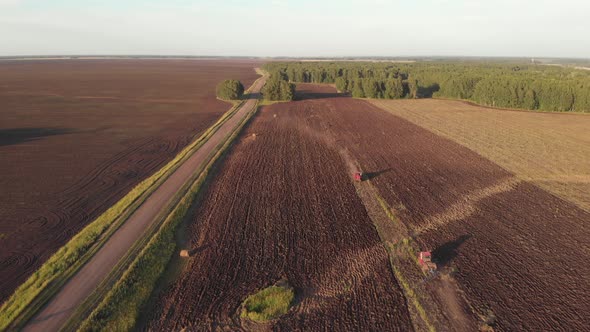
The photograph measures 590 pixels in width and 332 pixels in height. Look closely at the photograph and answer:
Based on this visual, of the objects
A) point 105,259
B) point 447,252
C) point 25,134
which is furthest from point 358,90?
point 105,259

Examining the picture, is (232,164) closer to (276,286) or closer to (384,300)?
(276,286)

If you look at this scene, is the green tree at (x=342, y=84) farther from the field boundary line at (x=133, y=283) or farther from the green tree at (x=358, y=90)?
the field boundary line at (x=133, y=283)

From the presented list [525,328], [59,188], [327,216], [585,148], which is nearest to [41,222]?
[59,188]

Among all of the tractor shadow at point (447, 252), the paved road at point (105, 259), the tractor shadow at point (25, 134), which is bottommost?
the tractor shadow at point (447, 252)

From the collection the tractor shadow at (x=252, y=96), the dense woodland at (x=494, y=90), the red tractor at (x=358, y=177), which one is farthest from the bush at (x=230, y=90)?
the red tractor at (x=358, y=177)

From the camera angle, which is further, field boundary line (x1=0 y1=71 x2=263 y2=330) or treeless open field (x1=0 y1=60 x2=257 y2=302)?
treeless open field (x1=0 y1=60 x2=257 y2=302)

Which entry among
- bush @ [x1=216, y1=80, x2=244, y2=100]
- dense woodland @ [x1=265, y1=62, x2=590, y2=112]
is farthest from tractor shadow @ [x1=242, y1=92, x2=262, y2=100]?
dense woodland @ [x1=265, y1=62, x2=590, y2=112]

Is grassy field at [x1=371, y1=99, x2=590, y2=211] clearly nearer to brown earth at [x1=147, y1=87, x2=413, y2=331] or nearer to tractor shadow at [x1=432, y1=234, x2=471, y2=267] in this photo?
tractor shadow at [x1=432, y1=234, x2=471, y2=267]

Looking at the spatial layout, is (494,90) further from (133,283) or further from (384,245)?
(133,283)
